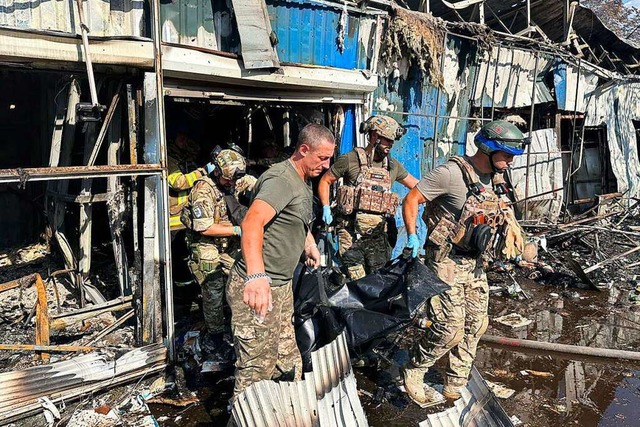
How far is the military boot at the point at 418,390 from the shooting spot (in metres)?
3.55

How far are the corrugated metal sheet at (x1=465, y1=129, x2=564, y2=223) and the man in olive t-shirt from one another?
7030 mm

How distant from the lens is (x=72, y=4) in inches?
128

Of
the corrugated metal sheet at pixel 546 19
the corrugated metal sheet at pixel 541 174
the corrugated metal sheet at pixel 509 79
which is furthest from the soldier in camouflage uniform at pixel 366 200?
the corrugated metal sheet at pixel 541 174

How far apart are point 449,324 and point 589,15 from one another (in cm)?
969

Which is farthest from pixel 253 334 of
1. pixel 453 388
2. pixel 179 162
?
pixel 179 162

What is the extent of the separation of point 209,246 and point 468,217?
228 centimetres

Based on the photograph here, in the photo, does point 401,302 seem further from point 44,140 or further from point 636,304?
point 44,140

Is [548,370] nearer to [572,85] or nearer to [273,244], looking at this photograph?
[273,244]

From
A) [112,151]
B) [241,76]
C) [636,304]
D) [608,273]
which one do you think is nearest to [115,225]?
[112,151]

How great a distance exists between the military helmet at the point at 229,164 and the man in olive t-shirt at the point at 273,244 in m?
1.32

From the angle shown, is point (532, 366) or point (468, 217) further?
point (532, 366)

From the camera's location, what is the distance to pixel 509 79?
8.38 metres

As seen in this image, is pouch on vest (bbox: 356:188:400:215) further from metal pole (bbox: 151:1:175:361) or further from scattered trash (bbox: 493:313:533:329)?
scattered trash (bbox: 493:313:533:329)

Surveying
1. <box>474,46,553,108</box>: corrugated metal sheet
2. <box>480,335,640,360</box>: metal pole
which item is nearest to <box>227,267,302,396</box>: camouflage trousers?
<box>480,335,640,360</box>: metal pole
